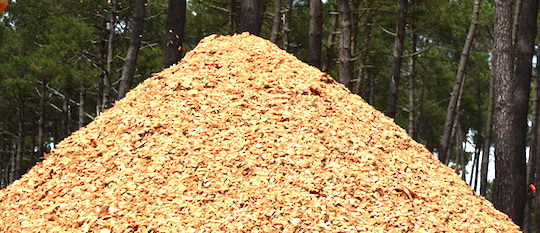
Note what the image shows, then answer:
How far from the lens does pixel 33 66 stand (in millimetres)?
19156

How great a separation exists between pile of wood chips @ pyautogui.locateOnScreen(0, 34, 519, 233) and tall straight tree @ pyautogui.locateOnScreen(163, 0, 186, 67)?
1.63 metres

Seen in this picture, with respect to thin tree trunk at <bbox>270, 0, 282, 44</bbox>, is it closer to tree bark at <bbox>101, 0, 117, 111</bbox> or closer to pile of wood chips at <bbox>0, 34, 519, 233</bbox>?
tree bark at <bbox>101, 0, 117, 111</bbox>

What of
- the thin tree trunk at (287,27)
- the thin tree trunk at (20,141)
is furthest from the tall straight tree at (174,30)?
the thin tree trunk at (20,141)

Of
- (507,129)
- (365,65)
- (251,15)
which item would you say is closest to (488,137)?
(365,65)

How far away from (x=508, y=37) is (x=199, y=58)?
3.95 metres

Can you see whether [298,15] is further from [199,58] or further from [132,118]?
[132,118]

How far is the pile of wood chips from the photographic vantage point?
16.7 feet

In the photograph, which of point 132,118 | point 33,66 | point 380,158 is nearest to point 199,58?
point 132,118

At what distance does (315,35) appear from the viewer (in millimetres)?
10852

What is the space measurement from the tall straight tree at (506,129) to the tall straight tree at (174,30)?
4325mm

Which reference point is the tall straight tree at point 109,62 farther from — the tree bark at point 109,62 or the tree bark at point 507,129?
the tree bark at point 507,129

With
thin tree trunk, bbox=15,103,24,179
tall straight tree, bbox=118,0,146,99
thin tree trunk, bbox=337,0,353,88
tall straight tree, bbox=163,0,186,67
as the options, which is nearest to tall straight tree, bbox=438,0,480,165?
thin tree trunk, bbox=337,0,353,88

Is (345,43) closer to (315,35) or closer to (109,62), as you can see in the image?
(315,35)

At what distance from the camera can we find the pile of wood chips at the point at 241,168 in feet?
16.7
